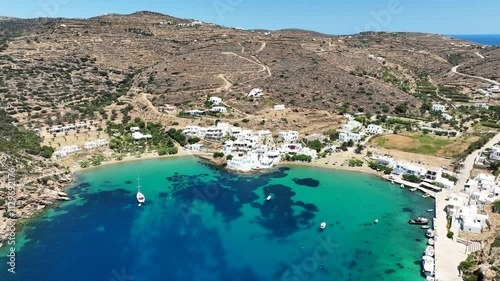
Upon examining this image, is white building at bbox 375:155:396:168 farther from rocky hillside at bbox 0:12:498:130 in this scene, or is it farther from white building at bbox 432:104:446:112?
white building at bbox 432:104:446:112

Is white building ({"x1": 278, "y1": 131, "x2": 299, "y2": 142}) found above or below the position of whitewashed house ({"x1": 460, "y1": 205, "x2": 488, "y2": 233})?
above

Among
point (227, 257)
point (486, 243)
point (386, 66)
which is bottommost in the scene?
point (227, 257)

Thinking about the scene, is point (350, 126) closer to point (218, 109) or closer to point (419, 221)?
point (218, 109)

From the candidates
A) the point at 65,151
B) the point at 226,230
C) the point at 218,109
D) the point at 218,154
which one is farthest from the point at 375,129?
the point at 65,151

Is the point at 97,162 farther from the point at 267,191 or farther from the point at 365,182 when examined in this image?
the point at 365,182

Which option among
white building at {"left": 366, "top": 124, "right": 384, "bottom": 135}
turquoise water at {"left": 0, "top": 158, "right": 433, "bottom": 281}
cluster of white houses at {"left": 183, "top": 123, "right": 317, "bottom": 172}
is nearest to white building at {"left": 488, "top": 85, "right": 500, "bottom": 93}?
white building at {"left": 366, "top": 124, "right": 384, "bottom": 135}

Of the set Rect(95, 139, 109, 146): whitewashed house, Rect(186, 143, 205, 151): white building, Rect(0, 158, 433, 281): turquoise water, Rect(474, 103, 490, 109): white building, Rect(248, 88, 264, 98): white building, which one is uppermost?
Rect(248, 88, 264, 98): white building

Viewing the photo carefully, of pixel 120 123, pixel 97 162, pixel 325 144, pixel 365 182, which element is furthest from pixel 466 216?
pixel 120 123
